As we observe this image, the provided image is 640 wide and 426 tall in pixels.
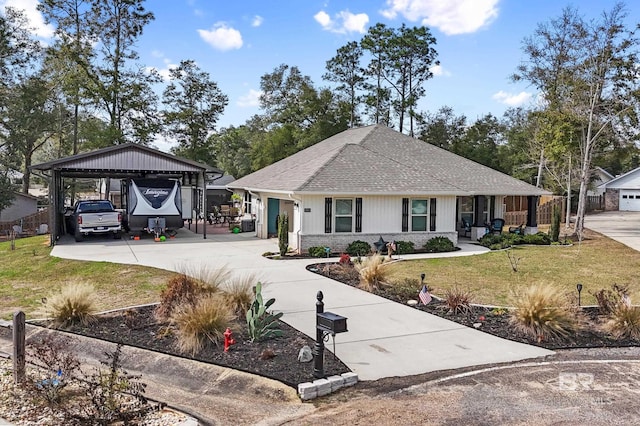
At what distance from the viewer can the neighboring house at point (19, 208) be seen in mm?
34406

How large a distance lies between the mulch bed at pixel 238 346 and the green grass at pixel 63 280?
1.34 meters

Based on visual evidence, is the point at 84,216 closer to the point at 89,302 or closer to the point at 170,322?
the point at 89,302

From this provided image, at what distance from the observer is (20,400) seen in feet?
18.2

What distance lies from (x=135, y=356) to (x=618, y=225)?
32.8 meters

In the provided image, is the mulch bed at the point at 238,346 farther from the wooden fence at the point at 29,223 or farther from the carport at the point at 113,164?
the wooden fence at the point at 29,223

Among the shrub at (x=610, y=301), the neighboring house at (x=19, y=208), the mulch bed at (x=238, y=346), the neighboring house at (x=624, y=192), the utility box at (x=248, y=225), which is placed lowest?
the mulch bed at (x=238, y=346)

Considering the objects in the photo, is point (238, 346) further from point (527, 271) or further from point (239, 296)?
point (527, 271)

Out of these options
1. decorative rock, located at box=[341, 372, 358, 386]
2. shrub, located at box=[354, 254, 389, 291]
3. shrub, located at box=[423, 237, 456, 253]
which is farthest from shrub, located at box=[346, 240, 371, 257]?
decorative rock, located at box=[341, 372, 358, 386]

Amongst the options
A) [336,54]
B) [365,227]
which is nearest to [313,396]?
[365,227]

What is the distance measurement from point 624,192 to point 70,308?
5017cm

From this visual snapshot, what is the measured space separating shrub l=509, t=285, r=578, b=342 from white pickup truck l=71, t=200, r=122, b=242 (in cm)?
1729

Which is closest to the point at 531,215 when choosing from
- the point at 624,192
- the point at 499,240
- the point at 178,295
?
the point at 499,240

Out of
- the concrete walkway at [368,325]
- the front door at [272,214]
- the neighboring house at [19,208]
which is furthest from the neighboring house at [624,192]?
the neighboring house at [19,208]

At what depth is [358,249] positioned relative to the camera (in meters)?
17.5
